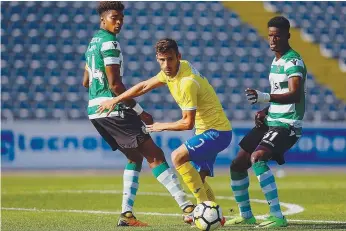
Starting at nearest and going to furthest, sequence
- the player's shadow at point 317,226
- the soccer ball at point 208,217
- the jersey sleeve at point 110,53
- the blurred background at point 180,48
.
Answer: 1. the soccer ball at point 208,217
2. the player's shadow at point 317,226
3. the jersey sleeve at point 110,53
4. the blurred background at point 180,48

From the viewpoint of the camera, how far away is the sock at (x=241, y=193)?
833 centimetres

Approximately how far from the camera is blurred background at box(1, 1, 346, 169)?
20.4m

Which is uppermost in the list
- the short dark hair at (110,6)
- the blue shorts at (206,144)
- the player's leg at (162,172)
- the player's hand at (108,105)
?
the short dark hair at (110,6)

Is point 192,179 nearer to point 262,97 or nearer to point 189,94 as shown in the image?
point 189,94

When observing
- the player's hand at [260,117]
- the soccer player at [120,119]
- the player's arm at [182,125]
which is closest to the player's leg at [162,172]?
the soccer player at [120,119]

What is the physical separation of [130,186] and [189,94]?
1.26 m

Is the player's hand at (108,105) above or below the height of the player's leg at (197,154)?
above

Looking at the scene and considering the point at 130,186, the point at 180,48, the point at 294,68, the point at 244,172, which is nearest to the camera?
the point at 294,68

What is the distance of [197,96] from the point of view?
7797 millimetres

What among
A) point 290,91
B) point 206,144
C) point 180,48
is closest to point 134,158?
point 206,144

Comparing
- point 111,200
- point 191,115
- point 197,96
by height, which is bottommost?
point 111,200

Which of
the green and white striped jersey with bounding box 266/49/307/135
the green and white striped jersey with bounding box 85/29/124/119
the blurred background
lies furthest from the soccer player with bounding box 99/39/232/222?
the blurred background

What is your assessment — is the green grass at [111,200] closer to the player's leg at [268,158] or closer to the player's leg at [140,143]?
the player's leg at [268,158]

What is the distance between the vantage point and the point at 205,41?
21.6m
